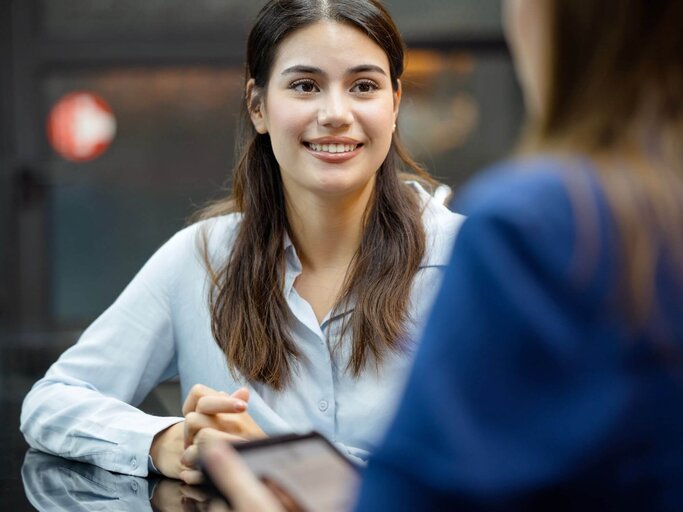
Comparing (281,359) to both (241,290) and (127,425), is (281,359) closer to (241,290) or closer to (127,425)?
(241,290)

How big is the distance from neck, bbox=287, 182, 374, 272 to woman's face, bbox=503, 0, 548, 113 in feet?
3.89

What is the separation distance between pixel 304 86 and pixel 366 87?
0.12m

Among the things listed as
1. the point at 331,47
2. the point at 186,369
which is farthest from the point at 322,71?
the point at 186,369

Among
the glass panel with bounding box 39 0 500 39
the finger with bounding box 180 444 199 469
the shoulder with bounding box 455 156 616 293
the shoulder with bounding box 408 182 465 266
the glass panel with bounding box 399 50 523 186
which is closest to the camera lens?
the shoulder with bounding box 455 156 616 293

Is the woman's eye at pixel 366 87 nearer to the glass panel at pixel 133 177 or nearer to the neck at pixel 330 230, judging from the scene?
the neck at pixel 330 230

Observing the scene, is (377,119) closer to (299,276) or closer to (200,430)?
(299,276)

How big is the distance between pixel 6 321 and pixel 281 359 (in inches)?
129

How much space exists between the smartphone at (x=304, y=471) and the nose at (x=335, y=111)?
93cm

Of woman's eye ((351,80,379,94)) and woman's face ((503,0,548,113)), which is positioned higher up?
woman's eye ((351,80,379,94))

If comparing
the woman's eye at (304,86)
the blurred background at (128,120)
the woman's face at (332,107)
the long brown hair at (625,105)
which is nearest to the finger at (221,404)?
the woman's face at (332,107)

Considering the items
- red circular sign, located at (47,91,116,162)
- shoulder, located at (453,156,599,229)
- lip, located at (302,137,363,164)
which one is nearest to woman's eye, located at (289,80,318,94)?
lip, located at (302,137,363,164)

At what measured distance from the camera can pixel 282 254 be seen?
188 cm

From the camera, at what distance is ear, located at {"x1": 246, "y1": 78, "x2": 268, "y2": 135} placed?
192cm

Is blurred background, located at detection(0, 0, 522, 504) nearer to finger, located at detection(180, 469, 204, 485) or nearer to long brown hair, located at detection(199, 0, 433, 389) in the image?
long brown hair, located at detection(199, 0, 433, 389)
